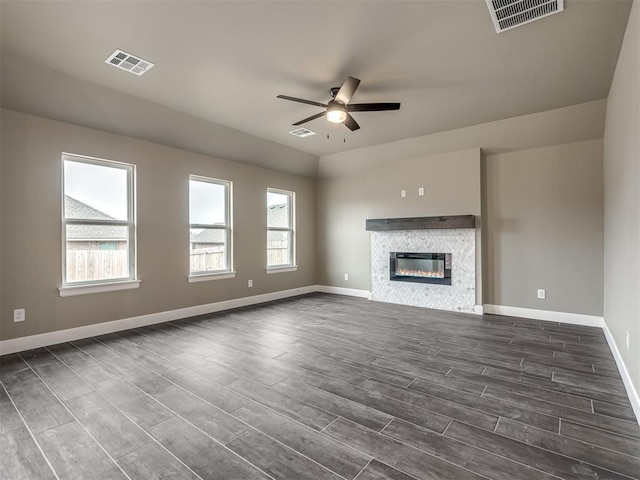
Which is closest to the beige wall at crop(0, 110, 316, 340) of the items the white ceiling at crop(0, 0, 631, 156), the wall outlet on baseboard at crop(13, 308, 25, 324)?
the wall outlet on baseboard at crop(13, 308, 25, 324)

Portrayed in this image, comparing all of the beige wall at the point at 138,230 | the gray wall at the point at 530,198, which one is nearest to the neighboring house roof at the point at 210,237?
the beige wall at the point at 138,230

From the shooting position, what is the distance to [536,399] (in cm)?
242

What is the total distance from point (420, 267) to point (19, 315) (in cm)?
559

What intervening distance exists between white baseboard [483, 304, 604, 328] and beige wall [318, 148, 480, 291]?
1.60 meters

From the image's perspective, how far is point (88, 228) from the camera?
160 inches

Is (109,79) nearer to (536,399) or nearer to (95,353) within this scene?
(95,353)

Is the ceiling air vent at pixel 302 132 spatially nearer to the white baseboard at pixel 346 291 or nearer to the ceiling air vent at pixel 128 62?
the ceiling air vent at pixel 128 62

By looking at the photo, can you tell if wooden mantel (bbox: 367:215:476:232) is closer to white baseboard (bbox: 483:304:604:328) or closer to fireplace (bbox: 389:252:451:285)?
fireplace (bbox: 389:252:451:285)

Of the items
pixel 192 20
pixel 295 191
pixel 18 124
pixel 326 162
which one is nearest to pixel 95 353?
pixel 18 124

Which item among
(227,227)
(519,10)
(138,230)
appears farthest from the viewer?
(227,227)

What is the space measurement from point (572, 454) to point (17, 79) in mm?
5397

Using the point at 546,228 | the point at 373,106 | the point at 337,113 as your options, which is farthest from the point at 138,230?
the point at 546,228

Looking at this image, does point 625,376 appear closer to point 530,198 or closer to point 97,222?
point 530,198

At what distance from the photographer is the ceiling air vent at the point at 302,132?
16.9 feet
